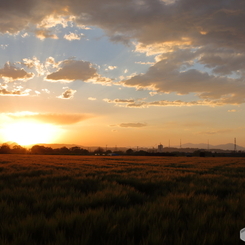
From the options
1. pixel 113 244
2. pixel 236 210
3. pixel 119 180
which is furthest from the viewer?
pixel 119 180

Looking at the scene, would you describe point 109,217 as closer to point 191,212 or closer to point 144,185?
point 191,212

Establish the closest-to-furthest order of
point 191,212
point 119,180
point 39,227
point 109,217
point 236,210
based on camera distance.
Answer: point 39,227, point 109,217, point 191,212, point 236,210, point 119,180

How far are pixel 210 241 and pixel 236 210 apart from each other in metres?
2.28

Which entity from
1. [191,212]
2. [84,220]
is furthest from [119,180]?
[84,220]

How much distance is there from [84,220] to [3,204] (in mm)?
2012

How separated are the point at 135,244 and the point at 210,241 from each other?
3.22 feet

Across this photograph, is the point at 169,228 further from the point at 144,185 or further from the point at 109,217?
the point at 144,185

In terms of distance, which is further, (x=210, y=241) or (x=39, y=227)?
(x=39, y=227)

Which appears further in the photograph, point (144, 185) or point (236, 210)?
point (144, 185)

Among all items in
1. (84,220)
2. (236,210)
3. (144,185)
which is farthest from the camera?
(144,185)

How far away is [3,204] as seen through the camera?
492cm

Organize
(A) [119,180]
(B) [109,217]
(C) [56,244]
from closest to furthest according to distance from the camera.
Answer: (C) [56,244]
(B) [109,217]
(A) [119,180]

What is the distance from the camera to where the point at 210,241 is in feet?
10.6

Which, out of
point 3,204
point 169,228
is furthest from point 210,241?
point 3,204
